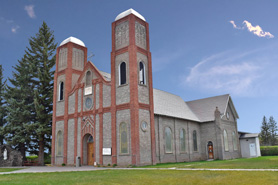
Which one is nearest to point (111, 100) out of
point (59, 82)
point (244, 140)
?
point (59, 82)

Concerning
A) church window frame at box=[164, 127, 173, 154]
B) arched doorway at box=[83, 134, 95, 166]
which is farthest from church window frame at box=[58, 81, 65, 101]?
church window frame at box=[164, 127, 173, 154]

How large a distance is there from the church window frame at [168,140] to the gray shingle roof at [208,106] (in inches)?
354

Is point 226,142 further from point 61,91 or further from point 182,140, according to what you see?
point 61,91

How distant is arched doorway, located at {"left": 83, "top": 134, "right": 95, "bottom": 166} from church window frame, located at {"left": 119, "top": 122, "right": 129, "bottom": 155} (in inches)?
184

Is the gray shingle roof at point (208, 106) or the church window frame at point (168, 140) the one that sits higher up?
the gray shingle roof at point (208, 106)

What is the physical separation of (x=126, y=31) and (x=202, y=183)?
64.1ft

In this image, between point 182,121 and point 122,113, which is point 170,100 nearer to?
point 182,121

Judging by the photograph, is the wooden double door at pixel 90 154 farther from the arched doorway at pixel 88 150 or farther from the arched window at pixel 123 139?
the arched window at pixel 123 139

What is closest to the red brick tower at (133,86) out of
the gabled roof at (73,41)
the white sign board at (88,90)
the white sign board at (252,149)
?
the white sign board at (88,90)

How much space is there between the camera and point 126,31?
27.8 m

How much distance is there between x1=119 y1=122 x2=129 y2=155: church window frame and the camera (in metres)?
25.1

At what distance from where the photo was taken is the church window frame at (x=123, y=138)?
25.1m

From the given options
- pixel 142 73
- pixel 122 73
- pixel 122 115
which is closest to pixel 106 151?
pixel 122 115

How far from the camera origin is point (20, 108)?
35.6 meters
